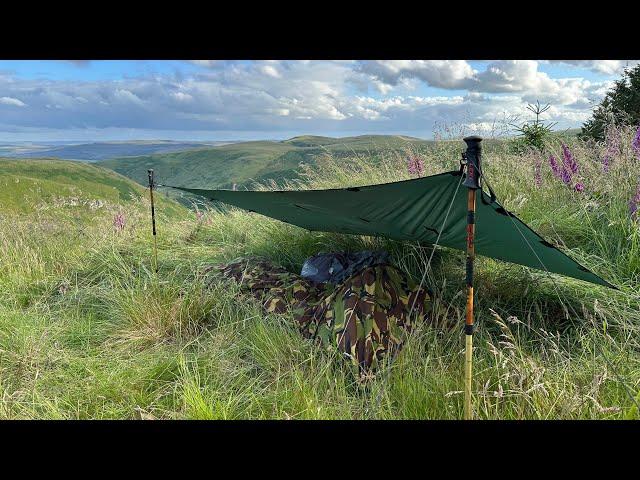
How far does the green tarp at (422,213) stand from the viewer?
2.33 metres

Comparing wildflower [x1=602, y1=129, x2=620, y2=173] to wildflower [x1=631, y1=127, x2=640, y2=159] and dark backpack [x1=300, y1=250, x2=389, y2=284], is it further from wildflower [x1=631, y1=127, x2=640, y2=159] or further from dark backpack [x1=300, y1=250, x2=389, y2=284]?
dark backpack [x1=300, y1=250, x2=389, y2=284]

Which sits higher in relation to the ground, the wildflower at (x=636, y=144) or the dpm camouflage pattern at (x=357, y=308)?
the wildflower at (x=636, y=144)

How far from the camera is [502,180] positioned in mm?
5191

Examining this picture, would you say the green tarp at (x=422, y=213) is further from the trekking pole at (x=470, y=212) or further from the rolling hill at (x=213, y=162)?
the rolling hill at (x=213, y=162)

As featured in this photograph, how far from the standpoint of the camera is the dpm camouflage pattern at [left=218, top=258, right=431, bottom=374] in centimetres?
270

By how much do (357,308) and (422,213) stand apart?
70 cm

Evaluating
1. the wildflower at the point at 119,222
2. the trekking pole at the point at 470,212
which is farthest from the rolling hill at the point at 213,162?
the trekking pole at the point at 470,212

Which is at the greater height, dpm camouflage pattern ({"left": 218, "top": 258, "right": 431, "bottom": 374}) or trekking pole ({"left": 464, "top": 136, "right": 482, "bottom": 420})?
trekking pole ({"left": 464, "top": 136, "right": 482, "bottom": 420})

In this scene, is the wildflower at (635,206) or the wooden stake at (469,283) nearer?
the wooden stake at (469,283)

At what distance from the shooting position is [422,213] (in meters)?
2.68

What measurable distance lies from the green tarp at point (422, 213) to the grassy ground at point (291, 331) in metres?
0.34

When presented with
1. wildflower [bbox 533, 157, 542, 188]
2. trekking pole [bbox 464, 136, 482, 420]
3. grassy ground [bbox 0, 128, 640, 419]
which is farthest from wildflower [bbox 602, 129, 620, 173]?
trekking pole [bbox 464, 136, 482, 420]

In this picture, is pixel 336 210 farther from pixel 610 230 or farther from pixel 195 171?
pixel 195 171

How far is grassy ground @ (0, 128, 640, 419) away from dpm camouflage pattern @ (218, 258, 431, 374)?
0.41ft
